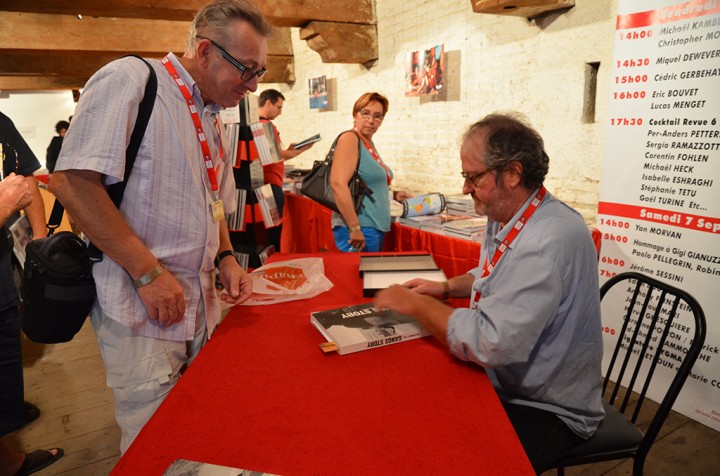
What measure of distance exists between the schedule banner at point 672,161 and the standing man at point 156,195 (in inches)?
73.9

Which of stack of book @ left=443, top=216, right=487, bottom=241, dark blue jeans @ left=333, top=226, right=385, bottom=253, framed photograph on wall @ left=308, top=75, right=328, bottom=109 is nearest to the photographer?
stack of book @ left=443, top=216, right=487, bottom=241

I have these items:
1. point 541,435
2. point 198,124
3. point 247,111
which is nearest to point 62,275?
point 198,124

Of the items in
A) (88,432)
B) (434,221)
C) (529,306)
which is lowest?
(88,432)

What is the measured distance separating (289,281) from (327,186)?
1384mm

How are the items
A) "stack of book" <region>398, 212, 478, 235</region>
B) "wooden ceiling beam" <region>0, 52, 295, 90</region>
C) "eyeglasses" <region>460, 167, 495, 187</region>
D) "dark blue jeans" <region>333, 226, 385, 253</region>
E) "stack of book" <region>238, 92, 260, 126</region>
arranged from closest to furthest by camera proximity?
1. "eyeglasses" <region>460, 167, 495, 187</region>
2. "stack of book" <region>398, 212, 478, 235</region>
3. "dark blue jeans" <region>333, 226, 385, 253</region>
4. "stack of book" <region>238, 92, 260, 126</region>
5. "wooden ceiling beam" <region>0, 52, 295, 90</region>

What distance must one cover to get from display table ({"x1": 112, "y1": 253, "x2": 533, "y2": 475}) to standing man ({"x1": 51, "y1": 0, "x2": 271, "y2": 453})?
178 mm

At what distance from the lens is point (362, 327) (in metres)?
1.23

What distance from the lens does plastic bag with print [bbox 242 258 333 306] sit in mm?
1514

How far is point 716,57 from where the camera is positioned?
6.08 feet

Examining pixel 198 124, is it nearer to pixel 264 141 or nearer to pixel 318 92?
pixel 264 141

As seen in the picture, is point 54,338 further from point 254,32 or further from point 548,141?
point 548,141

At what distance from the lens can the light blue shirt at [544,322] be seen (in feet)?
3.41

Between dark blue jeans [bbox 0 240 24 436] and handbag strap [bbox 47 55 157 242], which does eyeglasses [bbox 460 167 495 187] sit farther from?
dark blue jeans [bbox 0 240 24 436]

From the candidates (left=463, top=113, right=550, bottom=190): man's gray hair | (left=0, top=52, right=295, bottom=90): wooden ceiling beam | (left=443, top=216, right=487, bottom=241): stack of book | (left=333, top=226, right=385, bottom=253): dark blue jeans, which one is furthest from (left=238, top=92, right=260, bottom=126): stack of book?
(left=0, top=52, right=295, bottom=90): wooden ceiling beam
